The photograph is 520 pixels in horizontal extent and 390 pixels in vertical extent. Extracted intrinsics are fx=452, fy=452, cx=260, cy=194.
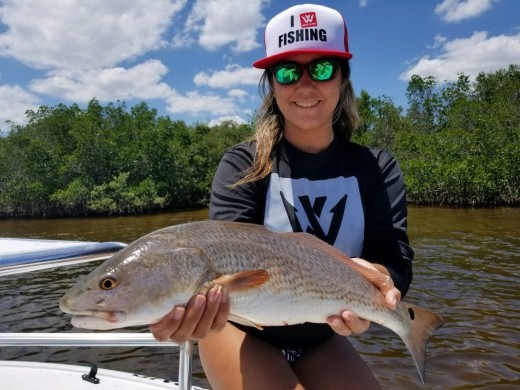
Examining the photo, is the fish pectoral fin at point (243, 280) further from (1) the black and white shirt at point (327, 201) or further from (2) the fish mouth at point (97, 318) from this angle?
(1) the black and white shirt at point (327, 201)

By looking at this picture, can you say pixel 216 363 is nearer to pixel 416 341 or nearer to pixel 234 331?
pixel 234 331

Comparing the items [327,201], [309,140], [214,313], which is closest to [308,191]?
[327,201]

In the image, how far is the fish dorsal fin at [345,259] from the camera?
7.70 feet

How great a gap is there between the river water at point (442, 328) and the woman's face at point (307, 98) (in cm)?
498

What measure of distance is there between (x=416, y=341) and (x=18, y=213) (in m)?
52.0

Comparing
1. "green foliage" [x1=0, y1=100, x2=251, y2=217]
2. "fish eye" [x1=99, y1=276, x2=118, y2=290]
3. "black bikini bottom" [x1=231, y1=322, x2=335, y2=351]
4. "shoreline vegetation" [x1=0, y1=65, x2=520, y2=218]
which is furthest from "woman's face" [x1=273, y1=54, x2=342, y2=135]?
"green foliage" [x1=0, y1=100, x2=251, y2=217]

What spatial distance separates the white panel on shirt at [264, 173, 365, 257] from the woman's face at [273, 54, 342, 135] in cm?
39

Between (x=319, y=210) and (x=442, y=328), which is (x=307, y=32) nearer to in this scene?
(x=319, y=210)

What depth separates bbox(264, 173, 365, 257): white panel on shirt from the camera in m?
2.77

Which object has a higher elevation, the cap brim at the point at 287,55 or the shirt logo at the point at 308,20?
the shirt logo at the point at 308,20

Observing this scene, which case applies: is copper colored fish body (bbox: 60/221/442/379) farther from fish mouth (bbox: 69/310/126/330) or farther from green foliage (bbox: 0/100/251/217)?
green foliage (bbox: 0/100/251/217)

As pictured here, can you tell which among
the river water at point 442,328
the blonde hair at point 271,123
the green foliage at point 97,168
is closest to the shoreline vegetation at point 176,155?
the green foliage at point 97,168

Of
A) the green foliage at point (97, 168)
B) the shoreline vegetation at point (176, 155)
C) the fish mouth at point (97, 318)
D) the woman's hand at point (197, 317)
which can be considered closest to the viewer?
the fish mouth at point (97, 318)

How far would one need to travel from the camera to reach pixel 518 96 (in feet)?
158
